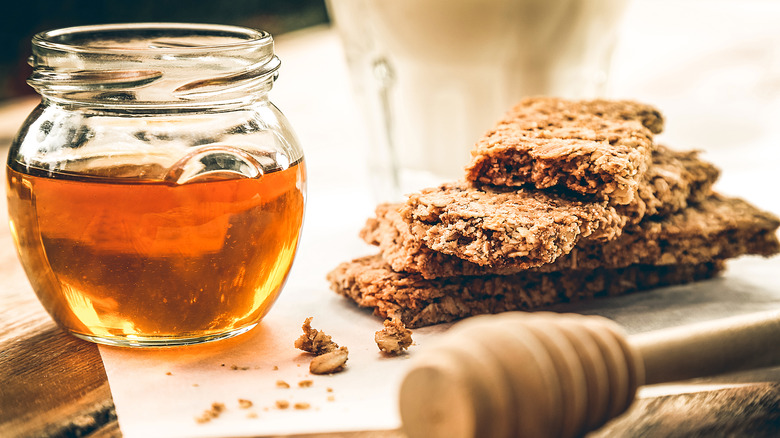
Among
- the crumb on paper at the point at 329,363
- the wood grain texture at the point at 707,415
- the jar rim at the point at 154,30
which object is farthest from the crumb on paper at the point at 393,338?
the jar rim at the point at 154,30

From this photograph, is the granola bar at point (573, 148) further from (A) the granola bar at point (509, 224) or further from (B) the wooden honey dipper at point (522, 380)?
(B) the wooden honey dipper at point (522, 380)

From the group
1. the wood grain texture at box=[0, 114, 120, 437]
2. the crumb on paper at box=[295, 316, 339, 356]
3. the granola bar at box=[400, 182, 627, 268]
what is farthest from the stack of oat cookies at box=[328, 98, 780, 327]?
the wood grain texture at box=[0, 114, 120, 437]

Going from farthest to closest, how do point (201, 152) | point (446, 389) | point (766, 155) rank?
1. point (766, 155)
2. point (201, 152)
3. point (446, 389)

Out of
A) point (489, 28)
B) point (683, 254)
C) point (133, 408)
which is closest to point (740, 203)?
point (683, 254)

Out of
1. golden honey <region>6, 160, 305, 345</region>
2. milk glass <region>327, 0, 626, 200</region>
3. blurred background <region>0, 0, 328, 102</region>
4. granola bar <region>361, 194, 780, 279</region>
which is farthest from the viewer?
blurred background <region>0, 0, 328, 102</region>

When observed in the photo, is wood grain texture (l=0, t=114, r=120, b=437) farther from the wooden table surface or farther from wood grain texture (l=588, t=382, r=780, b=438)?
wood grain texture (l=588, t=382, r=780, b=438)

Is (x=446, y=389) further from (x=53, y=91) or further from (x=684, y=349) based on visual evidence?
(x=53, y=91)
